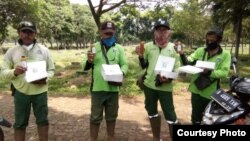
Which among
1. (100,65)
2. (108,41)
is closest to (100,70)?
(100,65)

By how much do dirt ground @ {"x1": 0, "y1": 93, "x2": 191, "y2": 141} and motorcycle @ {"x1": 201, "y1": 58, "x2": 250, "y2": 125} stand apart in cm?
260

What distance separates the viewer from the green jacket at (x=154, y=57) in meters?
5.49

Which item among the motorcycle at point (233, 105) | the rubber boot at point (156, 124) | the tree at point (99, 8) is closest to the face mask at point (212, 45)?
the motorcycle at point (233, 105)

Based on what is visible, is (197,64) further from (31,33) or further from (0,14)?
(0,14)

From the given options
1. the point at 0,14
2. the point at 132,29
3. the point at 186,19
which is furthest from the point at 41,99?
the point at 132,29

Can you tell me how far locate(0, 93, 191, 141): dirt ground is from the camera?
6804 mm

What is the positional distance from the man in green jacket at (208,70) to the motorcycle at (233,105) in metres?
1.10

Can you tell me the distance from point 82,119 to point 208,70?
3.93 meters

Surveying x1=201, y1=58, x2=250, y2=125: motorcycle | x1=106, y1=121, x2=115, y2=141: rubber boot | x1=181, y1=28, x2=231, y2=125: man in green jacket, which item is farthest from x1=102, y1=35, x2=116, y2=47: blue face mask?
x1=201, y1=58, x2=250, y2=125: motorcycle

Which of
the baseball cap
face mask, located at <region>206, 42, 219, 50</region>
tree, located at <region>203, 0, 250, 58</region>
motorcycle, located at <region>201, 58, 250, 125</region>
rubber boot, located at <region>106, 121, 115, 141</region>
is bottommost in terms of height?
rubber boot, located at <region>106, 121, 115, 141</region>

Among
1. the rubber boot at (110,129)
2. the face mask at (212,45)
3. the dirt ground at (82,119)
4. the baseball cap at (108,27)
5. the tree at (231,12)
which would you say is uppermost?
the tree at (231,12)

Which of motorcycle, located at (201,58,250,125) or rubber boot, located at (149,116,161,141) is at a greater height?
motorcycle, located at (201,58,250,125)

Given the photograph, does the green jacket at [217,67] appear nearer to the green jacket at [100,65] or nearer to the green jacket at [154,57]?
the green jacket at [154,57]

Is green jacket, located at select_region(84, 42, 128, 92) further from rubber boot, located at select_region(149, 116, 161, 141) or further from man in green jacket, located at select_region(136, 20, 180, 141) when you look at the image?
rubber boot, located at select_region(149, 116, 161, 141)
